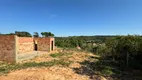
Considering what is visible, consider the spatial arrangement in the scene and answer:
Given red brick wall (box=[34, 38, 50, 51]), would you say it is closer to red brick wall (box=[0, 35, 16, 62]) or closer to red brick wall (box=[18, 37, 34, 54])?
red brick wall (box=[18, 37, 34, 54])

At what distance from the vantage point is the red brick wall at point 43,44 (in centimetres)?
2288

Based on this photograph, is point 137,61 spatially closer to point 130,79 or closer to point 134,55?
point 134,55

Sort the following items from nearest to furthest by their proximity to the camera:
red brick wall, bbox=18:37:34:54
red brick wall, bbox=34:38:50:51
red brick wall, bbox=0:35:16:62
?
red brick wall, bbox=0:35:16:62 < red brick wall, bbox=18:37:34:54 < red brick wall, bbox=34:38:50:51

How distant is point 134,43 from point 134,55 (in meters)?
1.50

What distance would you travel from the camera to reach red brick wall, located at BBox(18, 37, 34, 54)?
18.2m

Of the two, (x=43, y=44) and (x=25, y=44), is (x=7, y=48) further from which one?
(x=43, y=44)

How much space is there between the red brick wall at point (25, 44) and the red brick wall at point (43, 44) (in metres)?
1.15

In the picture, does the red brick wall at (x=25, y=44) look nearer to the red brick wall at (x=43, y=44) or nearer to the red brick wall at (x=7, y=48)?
the red brick wall at (x=43, y=44)

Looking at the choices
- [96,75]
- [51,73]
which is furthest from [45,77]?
[96,75]

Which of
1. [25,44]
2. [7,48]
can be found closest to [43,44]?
[25,44]

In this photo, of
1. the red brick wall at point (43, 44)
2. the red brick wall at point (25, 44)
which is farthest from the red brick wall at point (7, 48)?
the red brick wall at point (43, 44)

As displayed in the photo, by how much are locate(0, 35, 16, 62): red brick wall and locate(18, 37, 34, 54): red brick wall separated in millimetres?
5644

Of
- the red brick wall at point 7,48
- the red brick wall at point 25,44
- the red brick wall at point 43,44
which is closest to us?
the red brick wall at point 7,48

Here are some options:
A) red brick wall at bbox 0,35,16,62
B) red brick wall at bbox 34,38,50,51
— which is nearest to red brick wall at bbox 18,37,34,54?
red brick wall at bbox 34,38,50,51
